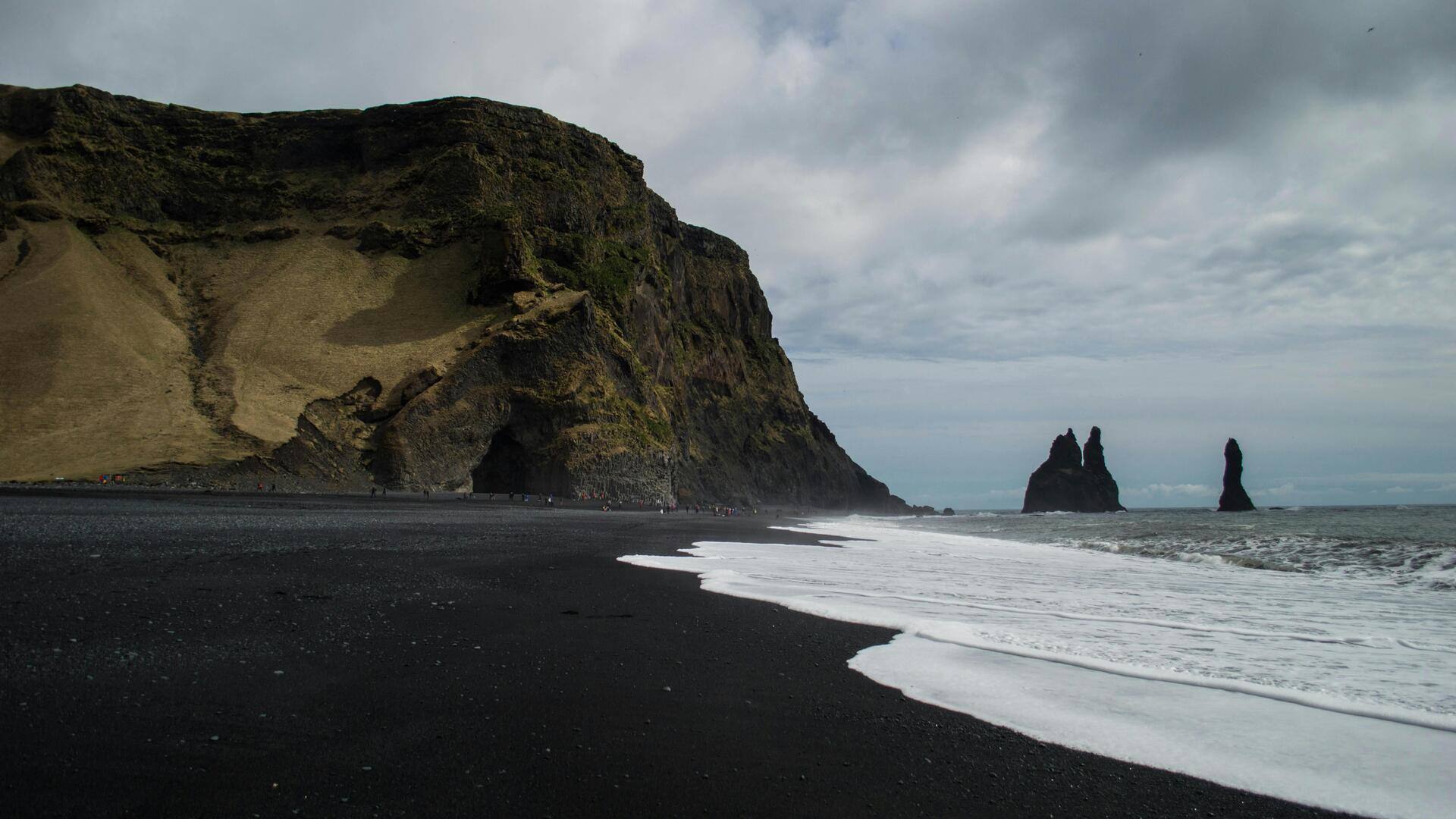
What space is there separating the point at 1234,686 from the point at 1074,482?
13924 centimetres

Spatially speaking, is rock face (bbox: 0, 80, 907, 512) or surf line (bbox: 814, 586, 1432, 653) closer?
surf line (bbox: 814, 586, 1432, 653)

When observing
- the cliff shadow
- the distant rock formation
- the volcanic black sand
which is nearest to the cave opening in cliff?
the cliff shadow

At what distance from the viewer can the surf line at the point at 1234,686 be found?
14.0 ft

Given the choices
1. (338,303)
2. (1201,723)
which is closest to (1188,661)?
(1201,723)

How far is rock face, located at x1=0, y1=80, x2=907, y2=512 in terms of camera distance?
32.2 m

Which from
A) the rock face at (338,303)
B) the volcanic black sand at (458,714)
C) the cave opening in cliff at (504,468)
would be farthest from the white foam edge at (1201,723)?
the cave opening in cliff at (504,468)

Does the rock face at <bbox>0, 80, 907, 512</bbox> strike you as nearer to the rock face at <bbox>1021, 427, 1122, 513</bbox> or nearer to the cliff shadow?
the cliff shadow

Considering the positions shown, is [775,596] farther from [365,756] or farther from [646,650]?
[365,756]

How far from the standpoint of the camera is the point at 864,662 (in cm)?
522

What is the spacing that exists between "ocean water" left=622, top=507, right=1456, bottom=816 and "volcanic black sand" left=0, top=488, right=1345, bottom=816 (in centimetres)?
40

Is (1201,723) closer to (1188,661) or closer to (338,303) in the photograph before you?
(1188,661)

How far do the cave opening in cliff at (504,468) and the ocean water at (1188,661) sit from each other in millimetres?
29653

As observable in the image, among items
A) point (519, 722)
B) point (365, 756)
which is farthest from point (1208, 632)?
point (365, 756)

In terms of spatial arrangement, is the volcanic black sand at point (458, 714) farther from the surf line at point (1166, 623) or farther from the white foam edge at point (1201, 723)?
the surf line at point (1166, 623)
